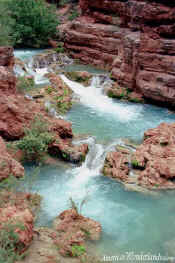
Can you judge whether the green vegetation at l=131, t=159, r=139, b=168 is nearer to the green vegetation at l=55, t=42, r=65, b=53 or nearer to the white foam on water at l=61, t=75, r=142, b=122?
the white foam on water at l=61, t=75, r=142, b=122

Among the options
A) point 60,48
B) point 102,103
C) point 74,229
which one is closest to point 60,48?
point 60,48

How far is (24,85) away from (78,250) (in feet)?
27.1

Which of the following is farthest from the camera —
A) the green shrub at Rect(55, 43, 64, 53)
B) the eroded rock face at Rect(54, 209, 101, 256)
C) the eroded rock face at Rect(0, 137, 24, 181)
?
the green shrub at Rect(55, 43, 64, 53)

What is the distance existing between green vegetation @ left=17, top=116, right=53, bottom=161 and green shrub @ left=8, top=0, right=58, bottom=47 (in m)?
11.9

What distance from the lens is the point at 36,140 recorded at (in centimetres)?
853

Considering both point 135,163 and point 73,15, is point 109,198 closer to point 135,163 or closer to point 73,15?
point 135,163

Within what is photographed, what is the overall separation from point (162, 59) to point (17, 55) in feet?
28.9

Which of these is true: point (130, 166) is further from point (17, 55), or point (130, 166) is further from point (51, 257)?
point (17, 55)

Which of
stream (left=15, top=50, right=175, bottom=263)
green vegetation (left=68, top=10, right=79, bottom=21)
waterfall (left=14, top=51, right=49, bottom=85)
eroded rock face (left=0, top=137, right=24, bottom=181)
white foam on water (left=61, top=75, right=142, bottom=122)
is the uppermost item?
green vegetation (left=68, top=10, right=79, bottom=21)

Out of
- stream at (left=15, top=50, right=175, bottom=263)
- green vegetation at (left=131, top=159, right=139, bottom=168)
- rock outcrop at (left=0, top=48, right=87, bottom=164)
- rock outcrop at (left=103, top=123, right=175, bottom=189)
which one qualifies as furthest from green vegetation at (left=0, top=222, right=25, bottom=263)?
green vegetation at (left=131, top=159, right=139, bottom=168)

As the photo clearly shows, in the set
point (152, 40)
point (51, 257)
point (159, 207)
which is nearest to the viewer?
point (51, 257)

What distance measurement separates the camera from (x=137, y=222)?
6898mm

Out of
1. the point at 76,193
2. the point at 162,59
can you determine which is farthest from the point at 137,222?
the point at 162,59

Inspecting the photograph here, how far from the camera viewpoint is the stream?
630cm
